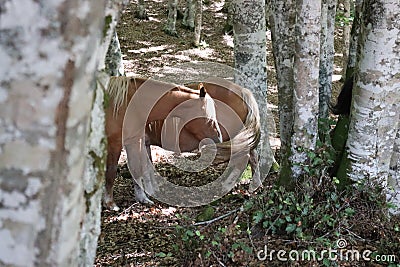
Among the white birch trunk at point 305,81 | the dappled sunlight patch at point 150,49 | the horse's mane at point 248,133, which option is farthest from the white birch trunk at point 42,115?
the dappled sunlight patch at point 150,49

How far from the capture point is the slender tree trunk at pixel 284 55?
5.47 metres

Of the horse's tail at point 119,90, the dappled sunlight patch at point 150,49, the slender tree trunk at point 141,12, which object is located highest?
the slender tree trunk at point 141,12

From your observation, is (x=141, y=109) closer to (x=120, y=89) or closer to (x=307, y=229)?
(x=120, y=89)

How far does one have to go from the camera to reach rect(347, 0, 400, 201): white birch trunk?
409cm

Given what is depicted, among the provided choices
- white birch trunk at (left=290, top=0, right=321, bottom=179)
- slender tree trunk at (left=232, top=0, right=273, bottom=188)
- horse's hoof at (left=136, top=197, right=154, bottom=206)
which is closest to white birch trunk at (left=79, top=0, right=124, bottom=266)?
white birch trunk at (left=290, top=0, right=321, bottom=179)

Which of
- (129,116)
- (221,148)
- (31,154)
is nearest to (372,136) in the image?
(221,148)

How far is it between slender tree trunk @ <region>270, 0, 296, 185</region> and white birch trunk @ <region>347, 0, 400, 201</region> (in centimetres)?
114

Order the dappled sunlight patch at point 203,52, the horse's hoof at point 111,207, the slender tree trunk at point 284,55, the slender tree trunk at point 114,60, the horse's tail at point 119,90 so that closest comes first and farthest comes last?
1. the slender tree trunk at point 284,55
2. the horse's tail at point 119,90
3. the horse's hoof at point 111,207
4. the slender tree trunk at point 114,60
5. the dappled sunlight patch at point 203,52

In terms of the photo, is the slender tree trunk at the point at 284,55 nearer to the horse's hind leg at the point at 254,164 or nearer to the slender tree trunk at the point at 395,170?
the horse's hind leg at the point at 254,164

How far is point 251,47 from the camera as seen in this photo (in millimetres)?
5934

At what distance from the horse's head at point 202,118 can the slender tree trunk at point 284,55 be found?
3.30 feet

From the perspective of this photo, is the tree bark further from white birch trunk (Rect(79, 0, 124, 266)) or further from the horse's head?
white birch trunk (Rect(79, 0, 124, 266))

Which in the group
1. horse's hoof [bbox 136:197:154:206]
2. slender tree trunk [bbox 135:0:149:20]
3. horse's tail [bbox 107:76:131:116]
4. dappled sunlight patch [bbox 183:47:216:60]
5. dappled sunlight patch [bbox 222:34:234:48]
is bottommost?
horse's hoof [bbox 136:197:154:206]

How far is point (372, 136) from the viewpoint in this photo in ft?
14.1
